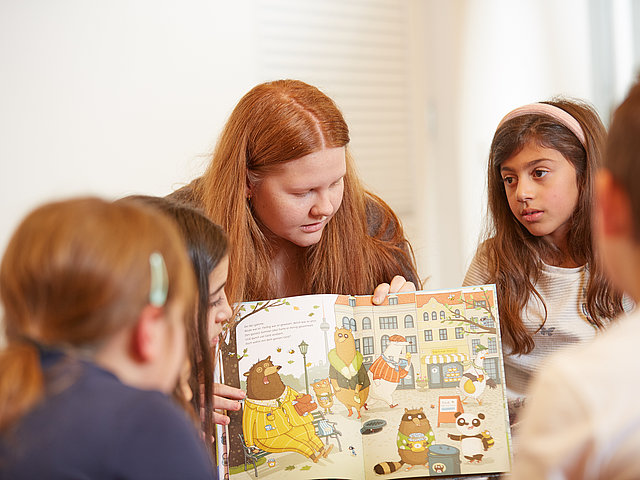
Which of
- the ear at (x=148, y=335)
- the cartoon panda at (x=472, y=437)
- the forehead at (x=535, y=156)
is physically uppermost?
the forehead at (x=535, y=156)

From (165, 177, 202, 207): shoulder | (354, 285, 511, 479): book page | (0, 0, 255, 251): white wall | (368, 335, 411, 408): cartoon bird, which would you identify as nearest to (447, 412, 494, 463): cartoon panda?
(354, 285, 511, 479): book page

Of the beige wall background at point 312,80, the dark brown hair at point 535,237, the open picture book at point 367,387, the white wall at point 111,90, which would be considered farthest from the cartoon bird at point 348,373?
the white wall at point 111,90

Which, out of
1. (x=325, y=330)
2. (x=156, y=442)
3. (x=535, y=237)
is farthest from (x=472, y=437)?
(x=156, y=442)

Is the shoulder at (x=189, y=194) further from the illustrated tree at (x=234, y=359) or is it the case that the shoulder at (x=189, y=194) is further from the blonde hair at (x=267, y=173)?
the illustrated tree at (x=234, y=359)

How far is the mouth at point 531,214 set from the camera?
1.42 meters

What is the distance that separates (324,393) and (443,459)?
22cm

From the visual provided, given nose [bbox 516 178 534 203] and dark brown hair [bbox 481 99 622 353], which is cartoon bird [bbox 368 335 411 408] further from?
nose [bbox 516 178 534 203]

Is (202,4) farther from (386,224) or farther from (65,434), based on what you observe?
(65,434)

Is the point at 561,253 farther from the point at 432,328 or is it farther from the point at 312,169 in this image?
the point at 312,169

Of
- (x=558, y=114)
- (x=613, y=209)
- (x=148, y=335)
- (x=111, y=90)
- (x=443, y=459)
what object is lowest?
(x=443, y=459)

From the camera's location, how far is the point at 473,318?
1237mm

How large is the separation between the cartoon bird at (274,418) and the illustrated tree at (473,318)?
29 centimetres

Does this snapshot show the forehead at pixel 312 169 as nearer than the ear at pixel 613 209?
No

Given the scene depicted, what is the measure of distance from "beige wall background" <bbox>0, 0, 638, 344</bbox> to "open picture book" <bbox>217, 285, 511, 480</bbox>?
0.65 metres
